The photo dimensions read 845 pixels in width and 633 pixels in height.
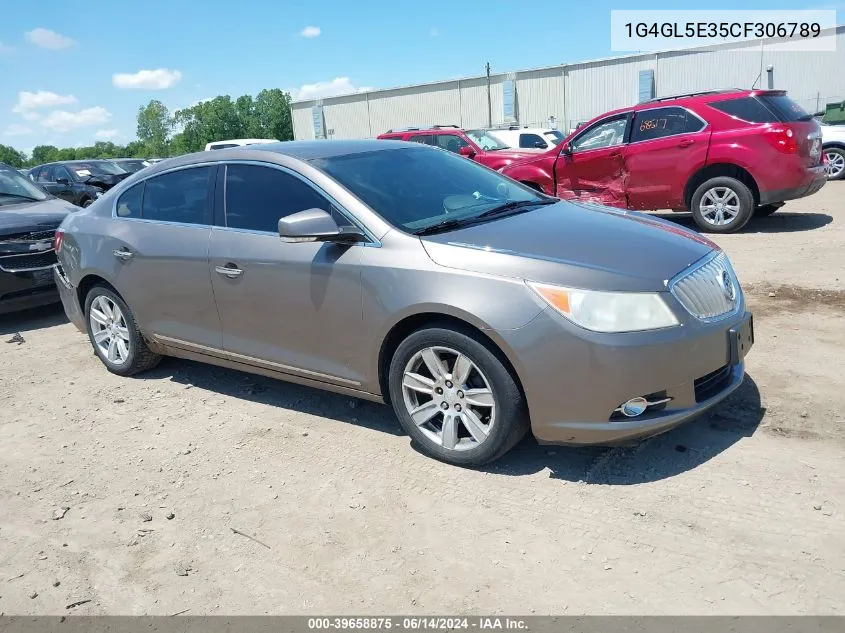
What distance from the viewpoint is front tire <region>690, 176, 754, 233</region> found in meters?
9.00

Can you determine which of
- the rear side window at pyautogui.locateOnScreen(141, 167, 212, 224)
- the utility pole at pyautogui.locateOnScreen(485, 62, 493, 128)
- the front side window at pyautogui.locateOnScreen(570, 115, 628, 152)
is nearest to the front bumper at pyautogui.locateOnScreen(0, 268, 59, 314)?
the rear side window at pyautogui.locateOnScreen(141, 167, 212, 224)

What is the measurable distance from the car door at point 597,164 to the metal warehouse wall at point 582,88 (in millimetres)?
26812

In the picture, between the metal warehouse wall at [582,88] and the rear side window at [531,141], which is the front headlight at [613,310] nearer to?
the rear side window at [531,141]

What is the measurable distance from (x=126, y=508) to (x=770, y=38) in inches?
1404

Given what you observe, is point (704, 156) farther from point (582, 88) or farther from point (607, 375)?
point (582, 88)

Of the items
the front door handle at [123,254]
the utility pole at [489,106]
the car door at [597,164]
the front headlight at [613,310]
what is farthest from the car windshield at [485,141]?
the utility pole at [489,106]

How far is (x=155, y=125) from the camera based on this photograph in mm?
119312

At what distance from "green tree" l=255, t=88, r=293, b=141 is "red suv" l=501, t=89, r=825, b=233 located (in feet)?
302

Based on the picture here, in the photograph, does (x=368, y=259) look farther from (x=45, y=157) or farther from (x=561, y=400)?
(x=45, y=157)

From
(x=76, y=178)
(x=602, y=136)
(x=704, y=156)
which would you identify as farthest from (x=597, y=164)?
(x=76, y=178)

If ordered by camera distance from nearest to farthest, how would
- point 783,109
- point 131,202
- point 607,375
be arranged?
point 607,375 → point 131,202 → point 783,109

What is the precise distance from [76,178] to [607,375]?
16699 millimetres

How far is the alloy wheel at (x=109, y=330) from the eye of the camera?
529 cm

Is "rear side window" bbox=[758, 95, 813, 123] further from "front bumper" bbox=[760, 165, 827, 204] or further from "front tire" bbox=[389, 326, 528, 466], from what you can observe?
"front tire" bbox=[389, 326, 528, 466]
